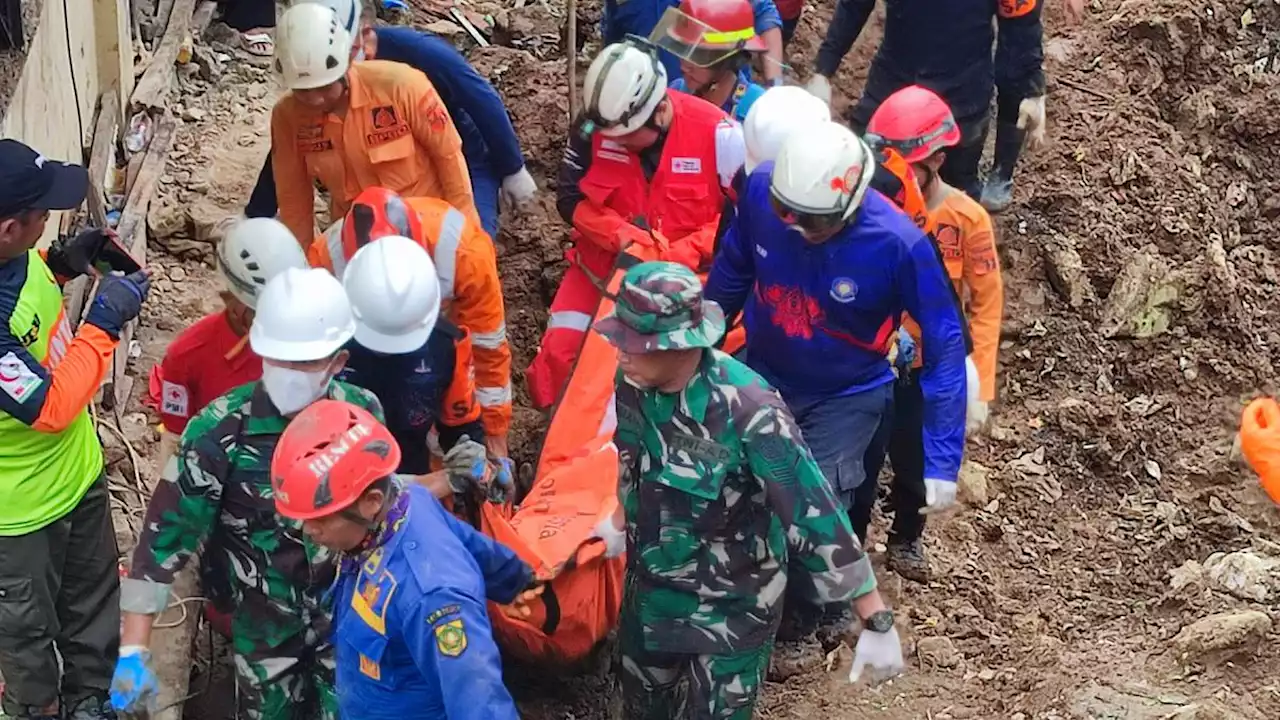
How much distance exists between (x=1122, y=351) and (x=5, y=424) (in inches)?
196

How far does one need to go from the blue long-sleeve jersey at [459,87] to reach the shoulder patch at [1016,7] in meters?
2.20

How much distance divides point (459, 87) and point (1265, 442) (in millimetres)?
3217

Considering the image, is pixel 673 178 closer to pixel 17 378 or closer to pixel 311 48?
pixel 311 48

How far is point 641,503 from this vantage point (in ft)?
12.2

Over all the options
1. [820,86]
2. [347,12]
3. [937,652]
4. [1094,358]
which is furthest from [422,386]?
[1094,358]

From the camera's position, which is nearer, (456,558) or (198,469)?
(456,558)

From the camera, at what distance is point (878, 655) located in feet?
11.9

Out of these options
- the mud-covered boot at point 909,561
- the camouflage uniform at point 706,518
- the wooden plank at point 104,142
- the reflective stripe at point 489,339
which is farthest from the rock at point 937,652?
the wooden plank at point 104,142

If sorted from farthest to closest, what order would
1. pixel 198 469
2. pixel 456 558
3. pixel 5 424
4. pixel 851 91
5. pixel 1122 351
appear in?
pixel 851 91, pixel 1122 351, pixel 5 424, pixel 198 469, pixel 456 558

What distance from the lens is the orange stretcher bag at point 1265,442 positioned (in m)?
3.73

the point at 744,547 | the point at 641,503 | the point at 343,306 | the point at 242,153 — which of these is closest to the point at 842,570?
the point at 744,547

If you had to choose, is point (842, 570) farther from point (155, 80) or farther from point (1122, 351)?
point (155, 80)

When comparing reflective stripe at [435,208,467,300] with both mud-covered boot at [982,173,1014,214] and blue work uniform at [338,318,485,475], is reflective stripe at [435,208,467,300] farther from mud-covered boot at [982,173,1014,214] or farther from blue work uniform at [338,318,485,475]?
mud-covered boot at [982,173,1014,214]

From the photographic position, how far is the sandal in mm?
8586
